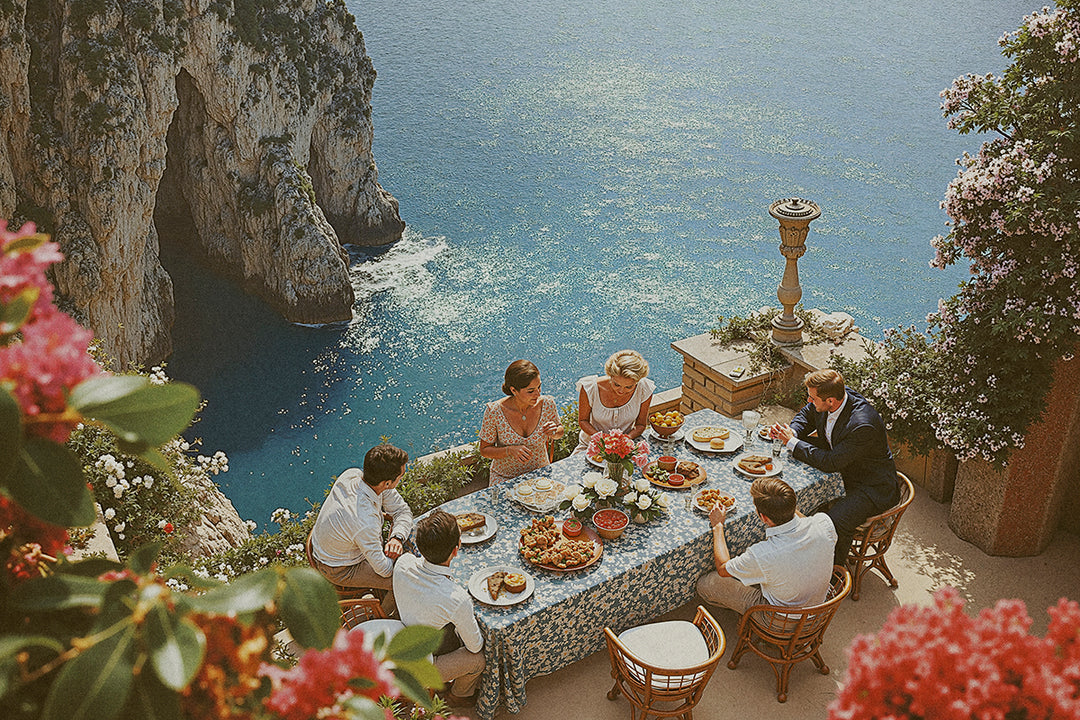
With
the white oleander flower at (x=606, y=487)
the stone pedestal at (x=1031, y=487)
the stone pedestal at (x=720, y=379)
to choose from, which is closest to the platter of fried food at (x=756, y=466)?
the white oleander flower at (x=606, y=487)

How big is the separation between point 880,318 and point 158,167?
2551cm

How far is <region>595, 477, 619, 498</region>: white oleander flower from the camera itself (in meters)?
4.82

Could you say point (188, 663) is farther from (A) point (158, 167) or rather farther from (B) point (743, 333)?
(A) point (158, 167)

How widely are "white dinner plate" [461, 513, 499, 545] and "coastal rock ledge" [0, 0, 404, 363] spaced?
73.4 feet

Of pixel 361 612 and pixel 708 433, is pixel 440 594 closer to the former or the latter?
pixel 361 612

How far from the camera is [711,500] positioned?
4918mm

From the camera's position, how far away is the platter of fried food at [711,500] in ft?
16.0

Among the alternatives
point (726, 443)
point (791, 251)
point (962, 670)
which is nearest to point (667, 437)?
point (726, 443)

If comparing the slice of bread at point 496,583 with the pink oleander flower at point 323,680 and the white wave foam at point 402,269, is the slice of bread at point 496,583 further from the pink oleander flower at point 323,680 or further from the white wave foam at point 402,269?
the white wave foam at point 402,269

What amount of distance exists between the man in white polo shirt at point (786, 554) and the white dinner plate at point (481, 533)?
1.26 meters

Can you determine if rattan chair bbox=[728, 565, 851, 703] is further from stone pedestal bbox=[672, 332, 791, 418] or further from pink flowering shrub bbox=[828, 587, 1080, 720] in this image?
pink flowering shrub bbox=[828, 587, 1080, 720]

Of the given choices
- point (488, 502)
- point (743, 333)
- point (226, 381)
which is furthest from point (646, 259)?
point (488, 502)

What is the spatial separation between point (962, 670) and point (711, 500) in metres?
3.71

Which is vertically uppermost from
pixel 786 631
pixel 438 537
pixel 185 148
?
pixel 438 537
